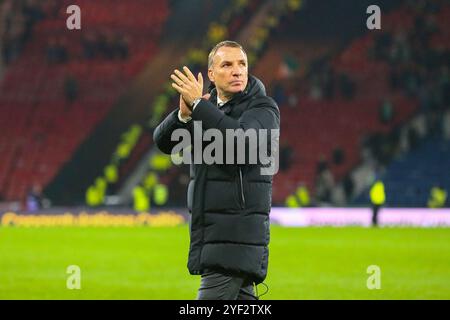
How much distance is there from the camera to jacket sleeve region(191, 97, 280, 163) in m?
6.00

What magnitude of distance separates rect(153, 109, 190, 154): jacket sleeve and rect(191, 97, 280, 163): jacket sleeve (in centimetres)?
32

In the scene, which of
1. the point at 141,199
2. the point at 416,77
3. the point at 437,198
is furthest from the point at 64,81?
the point at 437,198

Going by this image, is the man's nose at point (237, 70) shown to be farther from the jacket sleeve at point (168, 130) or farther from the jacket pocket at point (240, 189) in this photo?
the jacket pocket at point (240, 189)

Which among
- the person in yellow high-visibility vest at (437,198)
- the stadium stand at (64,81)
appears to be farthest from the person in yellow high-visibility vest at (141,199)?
the person in yellow high-visibility vest at (437,198)

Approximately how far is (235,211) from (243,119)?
0.57 metres

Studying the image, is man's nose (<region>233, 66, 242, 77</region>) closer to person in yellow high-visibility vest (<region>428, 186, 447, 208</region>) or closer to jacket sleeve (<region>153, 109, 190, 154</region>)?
jacket sleeve (<region>153, 109, 190, 154</region>)

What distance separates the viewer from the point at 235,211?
6250mm

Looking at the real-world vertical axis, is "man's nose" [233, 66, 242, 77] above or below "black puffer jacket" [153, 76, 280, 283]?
above

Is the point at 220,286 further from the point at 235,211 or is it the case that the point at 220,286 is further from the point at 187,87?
the point at 187,87

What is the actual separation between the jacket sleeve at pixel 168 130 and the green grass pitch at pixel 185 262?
6.93 meters

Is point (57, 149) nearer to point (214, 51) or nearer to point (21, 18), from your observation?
point (21, 18)

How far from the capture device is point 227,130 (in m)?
5.99

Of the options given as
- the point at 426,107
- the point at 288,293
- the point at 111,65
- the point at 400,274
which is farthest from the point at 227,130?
the point at 111,65

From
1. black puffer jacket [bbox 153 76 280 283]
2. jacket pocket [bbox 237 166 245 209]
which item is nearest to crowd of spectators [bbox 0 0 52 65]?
black puffer jacket [bbox 153 76 280 283]
